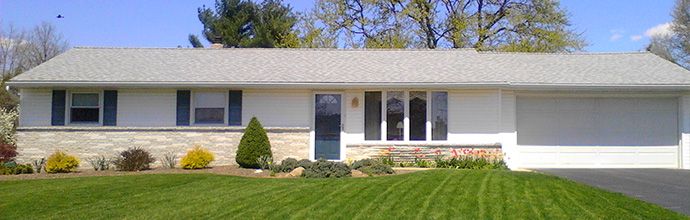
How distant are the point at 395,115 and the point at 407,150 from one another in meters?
1.16

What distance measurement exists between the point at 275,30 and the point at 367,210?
33044 millimetres

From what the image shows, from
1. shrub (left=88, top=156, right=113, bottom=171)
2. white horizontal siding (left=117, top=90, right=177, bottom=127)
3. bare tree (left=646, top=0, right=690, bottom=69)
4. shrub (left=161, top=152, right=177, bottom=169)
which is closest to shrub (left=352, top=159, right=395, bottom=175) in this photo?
shrub (left=161, top=152, right=177, bottom=169)

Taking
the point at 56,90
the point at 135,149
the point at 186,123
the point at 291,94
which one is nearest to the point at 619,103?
the point at 291,94

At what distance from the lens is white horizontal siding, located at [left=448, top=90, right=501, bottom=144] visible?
20.1 metres

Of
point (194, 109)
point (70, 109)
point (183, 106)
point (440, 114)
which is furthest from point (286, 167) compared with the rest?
point (70, 109)

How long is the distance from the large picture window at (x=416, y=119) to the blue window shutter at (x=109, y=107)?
882 centimetres

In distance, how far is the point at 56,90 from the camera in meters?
20.1

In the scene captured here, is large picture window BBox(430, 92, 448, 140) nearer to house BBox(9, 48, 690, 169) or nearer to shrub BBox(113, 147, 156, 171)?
house BBox(9, 48, 690, 169)

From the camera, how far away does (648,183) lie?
14844mm

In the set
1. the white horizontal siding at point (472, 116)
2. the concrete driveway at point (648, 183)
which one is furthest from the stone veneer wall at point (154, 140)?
the concrete driveway at point (648, 183)

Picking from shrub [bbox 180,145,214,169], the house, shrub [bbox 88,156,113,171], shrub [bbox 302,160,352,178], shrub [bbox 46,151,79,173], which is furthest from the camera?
the house

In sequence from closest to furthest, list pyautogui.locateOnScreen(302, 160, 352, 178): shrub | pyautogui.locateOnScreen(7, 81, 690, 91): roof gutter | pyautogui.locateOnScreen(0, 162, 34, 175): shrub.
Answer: pyautogui.locateOnScreen(302, 160, 352, 178): shrub → pyautogui.locateOnScreen(0, 162, 34, 175): shrub → pyautogui.locateOnScreen(7, 81, 690, 91): roof gutter

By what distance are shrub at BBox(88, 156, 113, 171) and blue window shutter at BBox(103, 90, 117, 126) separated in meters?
1.08

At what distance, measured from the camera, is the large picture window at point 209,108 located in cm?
2020
